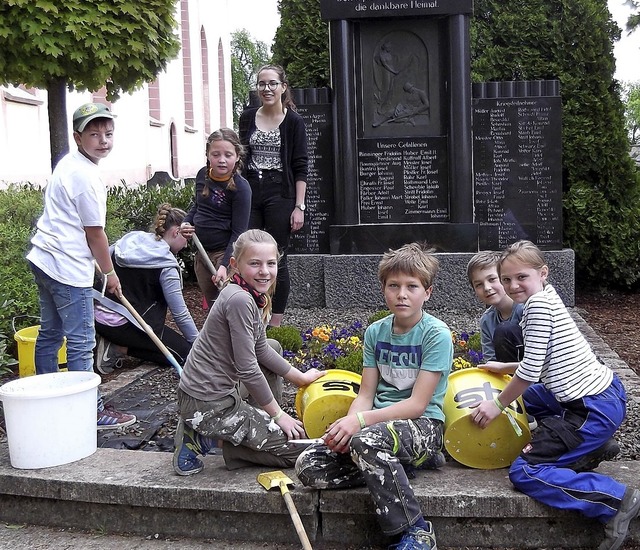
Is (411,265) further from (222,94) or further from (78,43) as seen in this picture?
(222,94)

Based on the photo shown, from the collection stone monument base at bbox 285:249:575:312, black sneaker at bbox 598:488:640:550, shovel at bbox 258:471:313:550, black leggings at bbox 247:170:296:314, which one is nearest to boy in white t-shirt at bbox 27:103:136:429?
shovel at bbox 258:471:313:550

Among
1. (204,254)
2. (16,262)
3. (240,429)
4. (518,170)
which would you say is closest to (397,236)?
(518,170)

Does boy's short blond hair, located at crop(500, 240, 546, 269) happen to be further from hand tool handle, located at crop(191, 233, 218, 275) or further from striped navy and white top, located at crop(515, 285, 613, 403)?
hand tool handle, located at crop(191, 233, 218, 275)

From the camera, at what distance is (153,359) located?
564 centimetres

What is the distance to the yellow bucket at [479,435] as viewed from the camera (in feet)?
10.9

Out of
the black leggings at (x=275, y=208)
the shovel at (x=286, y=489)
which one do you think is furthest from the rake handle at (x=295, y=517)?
the black leggings at (x=275, y=208)

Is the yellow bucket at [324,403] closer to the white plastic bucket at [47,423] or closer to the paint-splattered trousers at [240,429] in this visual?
the paint-splattered trousers at [240,429]

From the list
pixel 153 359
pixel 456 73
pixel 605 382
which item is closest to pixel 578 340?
pixel 605 382

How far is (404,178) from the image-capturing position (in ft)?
26.0

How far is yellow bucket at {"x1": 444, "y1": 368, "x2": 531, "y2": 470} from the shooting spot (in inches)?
131

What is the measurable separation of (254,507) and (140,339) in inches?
101

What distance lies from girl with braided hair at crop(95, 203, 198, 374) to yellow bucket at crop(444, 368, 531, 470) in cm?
240

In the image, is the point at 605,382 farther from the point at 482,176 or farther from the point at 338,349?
the point at 482,176

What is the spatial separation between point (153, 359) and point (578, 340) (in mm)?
3247
